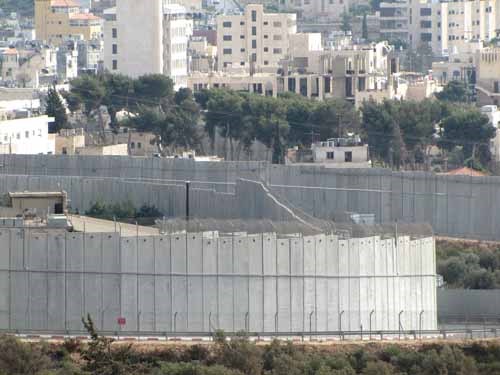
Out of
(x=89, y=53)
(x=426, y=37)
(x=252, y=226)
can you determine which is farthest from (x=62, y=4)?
(x=252, y=226)

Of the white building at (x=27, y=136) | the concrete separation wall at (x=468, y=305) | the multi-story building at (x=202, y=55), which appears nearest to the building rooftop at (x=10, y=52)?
the multi-story building at (x=202, y=55)

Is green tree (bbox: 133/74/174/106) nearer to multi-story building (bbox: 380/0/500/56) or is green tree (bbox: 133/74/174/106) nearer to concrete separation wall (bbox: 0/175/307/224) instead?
concrete separation wall (bbox: 0/175/307/224)

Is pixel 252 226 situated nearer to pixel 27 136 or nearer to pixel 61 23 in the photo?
pixel 27 136

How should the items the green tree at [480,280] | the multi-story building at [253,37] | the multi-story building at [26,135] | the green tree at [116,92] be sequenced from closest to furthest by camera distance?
1. the green tree at [480,280]
2. the multi-story building at [26,135]
3. the green tree at [116,92]
4. the multi-story building at [253,37]

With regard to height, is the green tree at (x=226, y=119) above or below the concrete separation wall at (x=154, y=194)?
below

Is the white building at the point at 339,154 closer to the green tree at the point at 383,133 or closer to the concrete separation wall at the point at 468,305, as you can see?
A: the green tree at the point at 383,133

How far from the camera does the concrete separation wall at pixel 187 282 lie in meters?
51.6

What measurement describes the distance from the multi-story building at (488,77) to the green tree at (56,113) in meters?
33.2

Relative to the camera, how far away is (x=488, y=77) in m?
137

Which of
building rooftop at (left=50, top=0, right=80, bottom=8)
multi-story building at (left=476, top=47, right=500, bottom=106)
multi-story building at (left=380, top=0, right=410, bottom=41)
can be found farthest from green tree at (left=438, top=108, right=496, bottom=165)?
multi-story building at (left=380, top=0, right=410, bottom=41)

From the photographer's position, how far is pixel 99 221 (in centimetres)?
5941

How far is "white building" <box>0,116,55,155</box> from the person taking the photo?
91.7 meters

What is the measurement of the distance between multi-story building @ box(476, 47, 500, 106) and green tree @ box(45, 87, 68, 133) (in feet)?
109

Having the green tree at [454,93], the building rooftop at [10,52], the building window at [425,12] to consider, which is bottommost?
the green tree at [454,93]
